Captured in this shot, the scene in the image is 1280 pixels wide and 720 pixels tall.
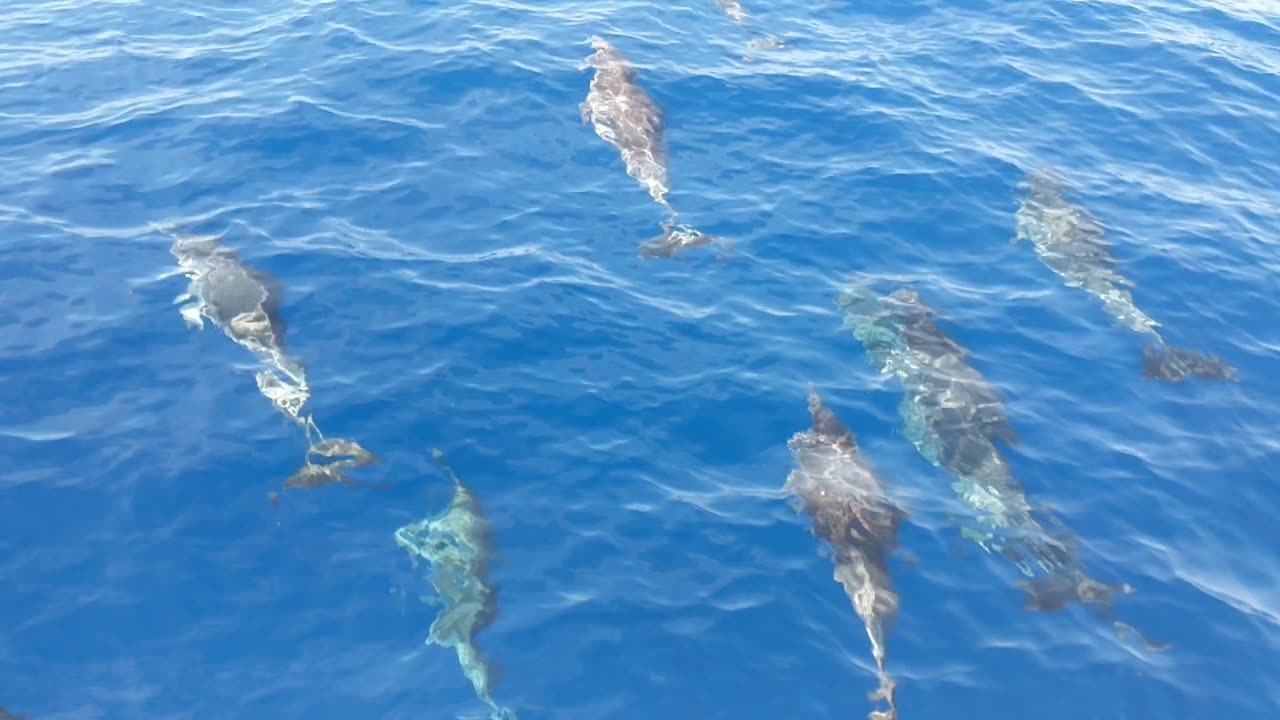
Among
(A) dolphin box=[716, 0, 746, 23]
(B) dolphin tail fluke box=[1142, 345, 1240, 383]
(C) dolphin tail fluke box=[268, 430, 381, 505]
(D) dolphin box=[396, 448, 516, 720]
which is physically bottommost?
(D) dolphin box=[396, 448, 516, 720]

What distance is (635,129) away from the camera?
66.2 feet

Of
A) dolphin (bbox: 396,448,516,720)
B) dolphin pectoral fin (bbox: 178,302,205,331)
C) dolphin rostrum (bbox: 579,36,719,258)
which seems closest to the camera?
dolphin (bbox: 396,448,516,720)

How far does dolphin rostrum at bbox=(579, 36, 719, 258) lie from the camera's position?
702 inches

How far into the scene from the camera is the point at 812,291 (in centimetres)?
1711

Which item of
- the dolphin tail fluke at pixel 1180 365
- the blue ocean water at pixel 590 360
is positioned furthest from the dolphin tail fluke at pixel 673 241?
the dolphin tail fluke at pixel 1180 365

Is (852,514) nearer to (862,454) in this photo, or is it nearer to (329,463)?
(862,454)

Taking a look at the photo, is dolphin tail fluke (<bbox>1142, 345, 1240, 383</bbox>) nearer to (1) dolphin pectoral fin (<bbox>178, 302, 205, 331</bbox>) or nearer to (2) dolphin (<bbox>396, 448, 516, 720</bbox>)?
(2) dolphin (<bbox>396, 448, 516, 720</bbox>)

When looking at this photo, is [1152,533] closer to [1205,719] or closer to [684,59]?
[1205,719]

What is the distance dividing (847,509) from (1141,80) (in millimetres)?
16769

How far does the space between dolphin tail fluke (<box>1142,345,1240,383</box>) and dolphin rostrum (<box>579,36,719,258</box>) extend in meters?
7.24

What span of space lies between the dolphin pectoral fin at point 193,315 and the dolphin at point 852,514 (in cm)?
894

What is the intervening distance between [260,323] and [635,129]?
27.5 feet

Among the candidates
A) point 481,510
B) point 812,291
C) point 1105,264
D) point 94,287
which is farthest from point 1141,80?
point 94,287

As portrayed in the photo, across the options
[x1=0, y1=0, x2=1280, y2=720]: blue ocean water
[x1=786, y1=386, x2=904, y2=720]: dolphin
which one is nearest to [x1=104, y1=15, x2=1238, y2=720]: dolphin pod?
[x1=786, y1=386, x2=904, y2=720]: dolphin
